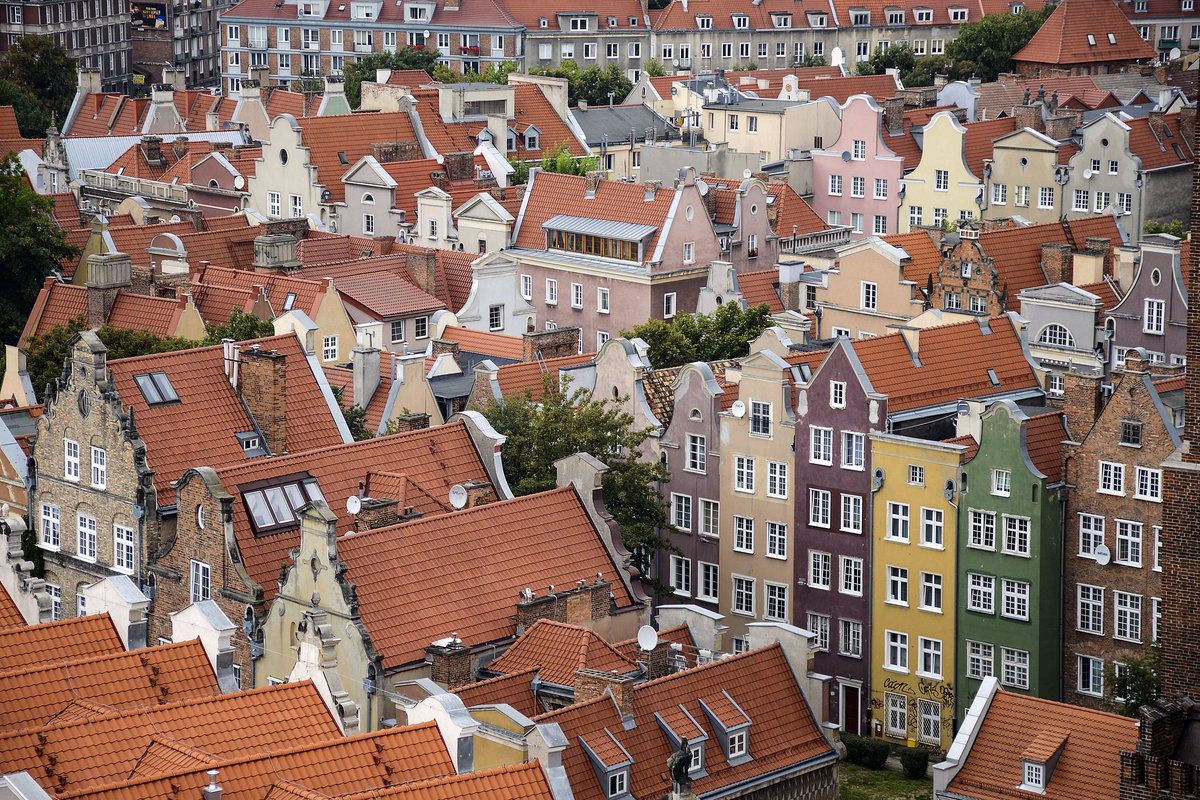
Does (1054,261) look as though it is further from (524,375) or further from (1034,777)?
(1034,777)

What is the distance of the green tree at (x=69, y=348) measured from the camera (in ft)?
297

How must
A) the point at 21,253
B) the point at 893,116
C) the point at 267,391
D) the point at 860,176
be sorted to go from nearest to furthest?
the point at 267,391, the point at 21,253, the point at 860,176, the point at 893,116

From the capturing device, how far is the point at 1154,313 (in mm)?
98188

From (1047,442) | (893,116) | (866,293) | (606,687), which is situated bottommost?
(606,687)

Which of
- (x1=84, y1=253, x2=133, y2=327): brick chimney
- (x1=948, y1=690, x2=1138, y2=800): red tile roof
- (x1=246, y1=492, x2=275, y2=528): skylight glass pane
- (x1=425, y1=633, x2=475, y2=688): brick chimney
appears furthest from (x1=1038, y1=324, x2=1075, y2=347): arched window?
(x1=425, y1=633, x2=475, y2=688): brick chimney

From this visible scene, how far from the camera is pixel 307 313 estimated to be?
345 ft

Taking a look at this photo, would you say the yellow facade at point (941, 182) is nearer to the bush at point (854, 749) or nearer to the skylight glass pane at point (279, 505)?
the bush at point (854, 749)

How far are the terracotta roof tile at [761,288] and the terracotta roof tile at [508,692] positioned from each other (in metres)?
51.6

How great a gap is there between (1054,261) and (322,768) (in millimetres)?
67118

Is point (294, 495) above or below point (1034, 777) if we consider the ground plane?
above

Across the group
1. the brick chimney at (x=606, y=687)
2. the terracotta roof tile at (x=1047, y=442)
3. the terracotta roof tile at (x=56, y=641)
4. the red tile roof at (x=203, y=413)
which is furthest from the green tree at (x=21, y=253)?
the brick chimney at (x=606, y=687)

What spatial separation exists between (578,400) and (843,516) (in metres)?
13.5

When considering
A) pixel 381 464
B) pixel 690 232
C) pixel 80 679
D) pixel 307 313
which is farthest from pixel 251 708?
pixel 690 232

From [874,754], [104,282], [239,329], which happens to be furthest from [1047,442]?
[104,282]
